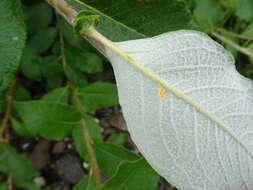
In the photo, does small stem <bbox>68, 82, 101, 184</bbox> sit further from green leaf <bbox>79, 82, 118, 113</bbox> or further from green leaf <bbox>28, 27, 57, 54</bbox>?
green leaf <bbox>28, 27, 57, 54</bbox>

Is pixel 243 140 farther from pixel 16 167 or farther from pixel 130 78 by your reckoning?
pixel 16 167

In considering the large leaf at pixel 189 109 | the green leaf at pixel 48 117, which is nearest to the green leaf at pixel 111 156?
the green leaf at pixel 48 117

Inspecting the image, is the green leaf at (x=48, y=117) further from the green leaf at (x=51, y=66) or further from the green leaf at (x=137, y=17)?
the green leaf at (x=137, y=17)

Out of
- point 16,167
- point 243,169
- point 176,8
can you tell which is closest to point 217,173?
point 243,169

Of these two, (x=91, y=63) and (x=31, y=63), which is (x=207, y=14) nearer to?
(x=91, y=63)

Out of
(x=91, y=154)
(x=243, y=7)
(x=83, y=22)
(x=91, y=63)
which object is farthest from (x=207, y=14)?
(x=83, y=22)

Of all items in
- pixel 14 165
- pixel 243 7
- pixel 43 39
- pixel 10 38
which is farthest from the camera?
pixel 43 39

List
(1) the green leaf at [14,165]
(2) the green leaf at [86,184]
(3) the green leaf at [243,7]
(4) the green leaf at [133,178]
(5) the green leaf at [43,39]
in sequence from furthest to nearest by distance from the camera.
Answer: (5) the green leaf at [43,39] < (1) the green leaf at [14,165] < (3) the green leaf at [243,7] < (2) the green leaf at [86,184] < (4) the green leaf at [133,178]
